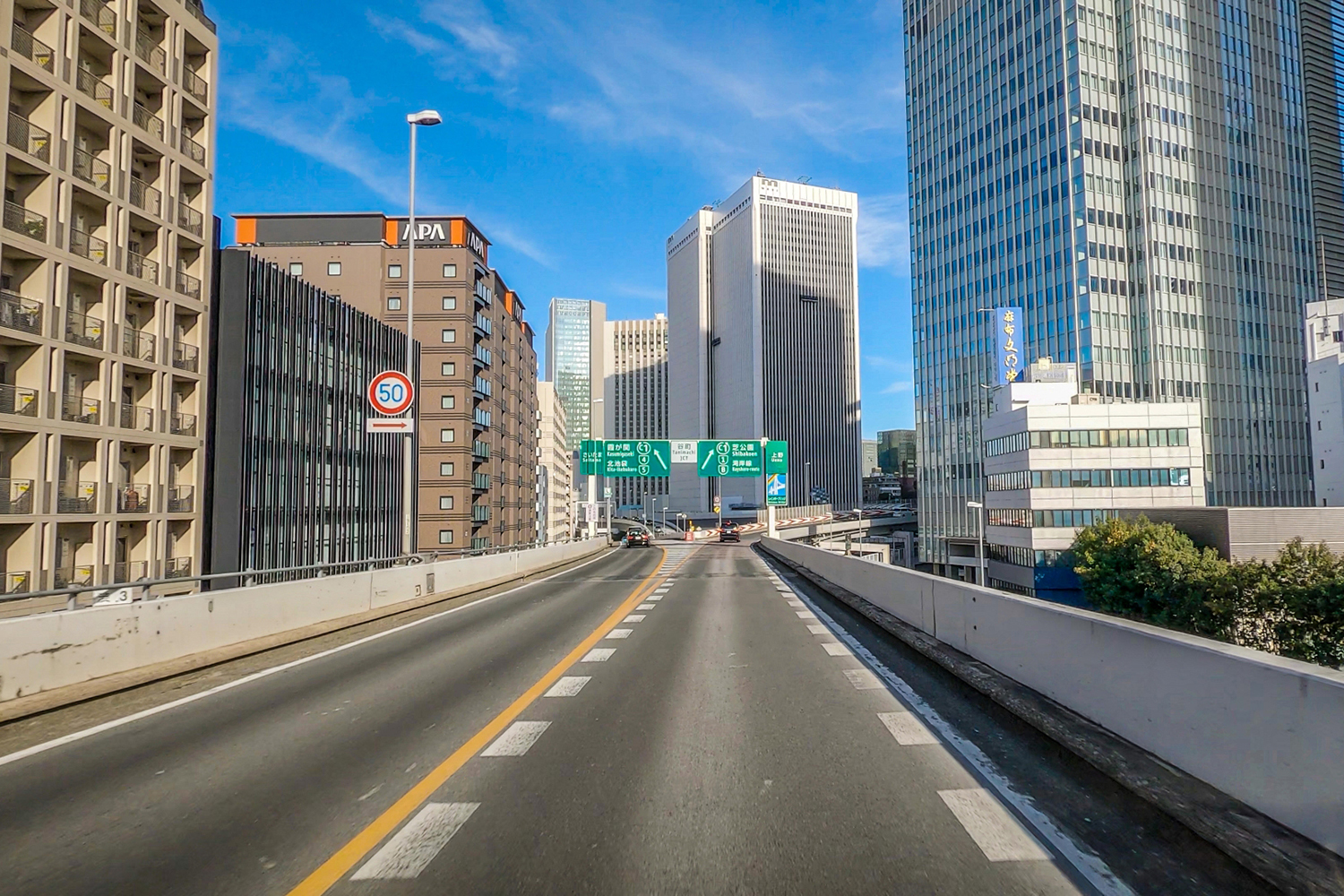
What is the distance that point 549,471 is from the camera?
468ft

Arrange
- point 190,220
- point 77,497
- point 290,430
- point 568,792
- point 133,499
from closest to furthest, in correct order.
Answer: point 568,792 → point 77,497 → point 133,499 → point 190,220 → point 290,430

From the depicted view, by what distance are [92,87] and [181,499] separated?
641 inches

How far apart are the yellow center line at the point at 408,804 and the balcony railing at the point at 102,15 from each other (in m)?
34.7

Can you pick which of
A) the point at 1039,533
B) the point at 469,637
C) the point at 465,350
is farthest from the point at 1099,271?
the point at 469,637

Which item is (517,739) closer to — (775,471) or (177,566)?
(177,566)

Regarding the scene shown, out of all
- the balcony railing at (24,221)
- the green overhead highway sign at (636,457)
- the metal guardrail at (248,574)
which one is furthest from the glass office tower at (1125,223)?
the balcony railing at (24,221)

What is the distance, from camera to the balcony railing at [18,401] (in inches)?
1015

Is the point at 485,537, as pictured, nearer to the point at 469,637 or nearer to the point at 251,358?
the point at 251,358

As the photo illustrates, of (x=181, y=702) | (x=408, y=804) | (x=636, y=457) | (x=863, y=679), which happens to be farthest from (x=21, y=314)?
(x=636, y=457)

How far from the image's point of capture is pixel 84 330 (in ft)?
96.2

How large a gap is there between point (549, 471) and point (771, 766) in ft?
455

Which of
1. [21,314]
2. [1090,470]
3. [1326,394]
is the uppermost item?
[1326,394]

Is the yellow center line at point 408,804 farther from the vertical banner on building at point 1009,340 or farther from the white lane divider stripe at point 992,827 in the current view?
the vertical banner on building at point 1009,340

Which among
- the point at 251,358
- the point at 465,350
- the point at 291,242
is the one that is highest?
the point at 291,242
